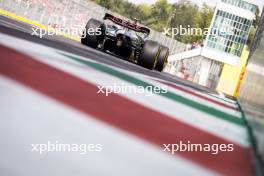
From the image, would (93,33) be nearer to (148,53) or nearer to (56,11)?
(148,53)

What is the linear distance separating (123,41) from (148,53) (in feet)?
3.21

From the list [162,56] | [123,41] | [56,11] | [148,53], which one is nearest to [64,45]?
[148,53]

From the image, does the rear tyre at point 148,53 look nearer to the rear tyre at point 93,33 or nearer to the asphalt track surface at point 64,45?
the asphalt track surface at point 64,45

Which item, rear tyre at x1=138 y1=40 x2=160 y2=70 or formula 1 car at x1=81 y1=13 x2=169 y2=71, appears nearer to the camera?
rear tyre at x1=138 y1=40 x2=160 y2=70

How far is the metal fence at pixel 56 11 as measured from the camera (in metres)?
22.6

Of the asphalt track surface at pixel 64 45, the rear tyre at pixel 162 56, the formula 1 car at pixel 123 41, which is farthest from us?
the rear tyre at pixel 162 56

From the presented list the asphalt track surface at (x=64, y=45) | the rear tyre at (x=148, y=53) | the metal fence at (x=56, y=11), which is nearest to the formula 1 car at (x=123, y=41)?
the rear tyre at (x=148, y=53)

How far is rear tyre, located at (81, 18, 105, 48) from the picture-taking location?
9.61 meters

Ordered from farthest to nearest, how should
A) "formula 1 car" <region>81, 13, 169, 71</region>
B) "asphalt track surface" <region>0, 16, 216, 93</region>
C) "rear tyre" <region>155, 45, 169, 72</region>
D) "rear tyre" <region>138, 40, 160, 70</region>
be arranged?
"rear tyre" <region>155, 45, 169, 72</region>
"formula 1 car" <region>81, 13, 169, 71</region>
"rear tyre" <region>138, 40, 160, 70</region>
"asphalt track surface" <region>0, 16, 216, 93</region>

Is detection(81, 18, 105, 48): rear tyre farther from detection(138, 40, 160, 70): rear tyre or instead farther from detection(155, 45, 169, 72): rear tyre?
detection(155, 45, 169, 72): rear tyre

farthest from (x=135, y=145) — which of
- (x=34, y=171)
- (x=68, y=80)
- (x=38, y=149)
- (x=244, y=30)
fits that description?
(x=244, y=30)

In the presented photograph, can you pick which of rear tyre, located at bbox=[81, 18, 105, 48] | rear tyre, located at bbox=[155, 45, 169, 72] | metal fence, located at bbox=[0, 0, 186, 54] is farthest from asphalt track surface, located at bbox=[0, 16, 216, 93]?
metal fence, located at bbox=[0, 0, 186, 54]

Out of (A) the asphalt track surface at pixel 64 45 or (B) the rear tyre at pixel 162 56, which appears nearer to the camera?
(A) the asphalt track surface at pixel 64 45

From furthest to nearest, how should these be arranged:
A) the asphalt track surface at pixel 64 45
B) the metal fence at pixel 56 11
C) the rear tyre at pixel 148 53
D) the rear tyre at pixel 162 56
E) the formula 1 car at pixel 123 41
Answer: the metal fence at pixel 56 11 < the rear tyre at pixel 162 56 < the formula 1 car at pixel 123 41 < the rear tyre at pixel 148 53 < the asphalt track surface at pixel 64 45
